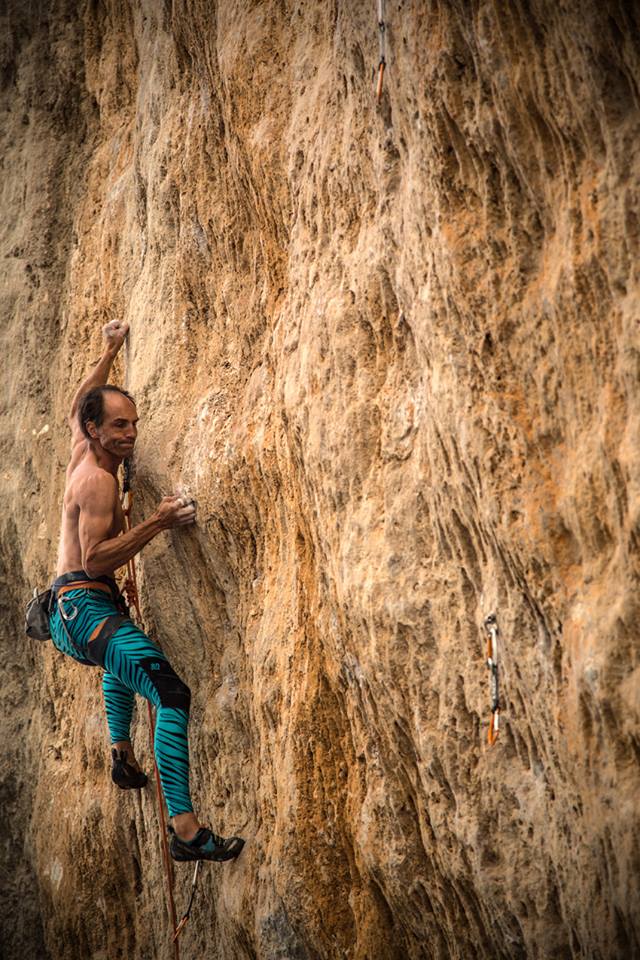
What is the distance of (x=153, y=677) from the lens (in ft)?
16.0

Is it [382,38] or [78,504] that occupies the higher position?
[382,38]

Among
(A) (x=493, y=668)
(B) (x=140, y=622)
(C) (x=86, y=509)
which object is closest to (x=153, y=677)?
(B) (x=140, y=622)

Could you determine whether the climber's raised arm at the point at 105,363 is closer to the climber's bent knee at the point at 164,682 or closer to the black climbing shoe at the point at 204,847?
the climber's bent knee at the point at 164,682

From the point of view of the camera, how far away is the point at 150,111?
18.7ft

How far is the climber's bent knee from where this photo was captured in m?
4.86

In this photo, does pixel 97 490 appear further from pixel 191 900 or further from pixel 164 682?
pixel 191 900

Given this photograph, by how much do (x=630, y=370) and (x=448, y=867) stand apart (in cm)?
184

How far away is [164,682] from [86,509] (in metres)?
0.83

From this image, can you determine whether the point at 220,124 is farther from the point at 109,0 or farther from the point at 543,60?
the point at 543,60

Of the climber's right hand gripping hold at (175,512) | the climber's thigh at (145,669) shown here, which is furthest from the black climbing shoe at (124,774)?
the climber's right hand gripping hold at (175,512)

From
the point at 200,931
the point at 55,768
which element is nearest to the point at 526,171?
the point at 200,931

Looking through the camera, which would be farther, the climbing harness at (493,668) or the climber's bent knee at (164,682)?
the climber's bent knee at (164,682)

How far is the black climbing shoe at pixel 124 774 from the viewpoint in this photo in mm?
5457

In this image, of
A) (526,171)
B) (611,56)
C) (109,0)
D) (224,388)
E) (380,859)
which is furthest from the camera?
(109,0)
